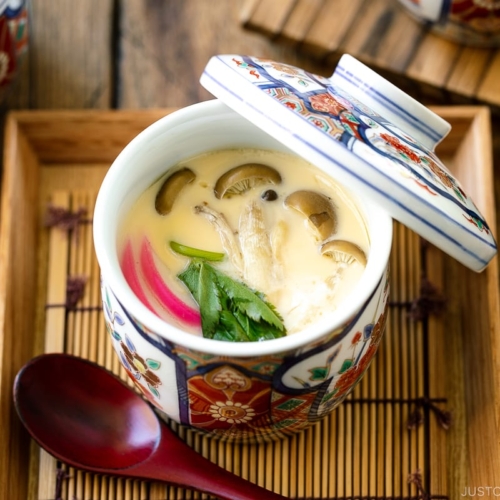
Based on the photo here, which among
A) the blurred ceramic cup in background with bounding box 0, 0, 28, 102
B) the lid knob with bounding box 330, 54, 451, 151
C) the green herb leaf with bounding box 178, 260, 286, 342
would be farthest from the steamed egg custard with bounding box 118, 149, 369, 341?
the blurred ceramic cup in background with bounding box 0, 0, 28, 102

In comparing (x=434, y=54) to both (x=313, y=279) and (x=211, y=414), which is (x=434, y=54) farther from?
(x=211, y=414)

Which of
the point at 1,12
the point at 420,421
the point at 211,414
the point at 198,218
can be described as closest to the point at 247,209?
the point at 198,218

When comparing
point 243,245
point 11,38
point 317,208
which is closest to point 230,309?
point 243,245

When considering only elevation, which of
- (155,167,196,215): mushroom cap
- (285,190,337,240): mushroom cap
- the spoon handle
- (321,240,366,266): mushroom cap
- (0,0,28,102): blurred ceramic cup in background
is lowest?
the spoon handle

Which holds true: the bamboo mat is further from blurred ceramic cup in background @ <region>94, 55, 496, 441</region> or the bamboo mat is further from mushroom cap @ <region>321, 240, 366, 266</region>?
mushroom cap @ <region>321, 240, 366, 266</region>

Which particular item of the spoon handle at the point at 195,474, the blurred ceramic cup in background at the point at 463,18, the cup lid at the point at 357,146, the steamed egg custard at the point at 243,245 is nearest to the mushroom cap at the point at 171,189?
the steamed egg custard at the point at 243,245

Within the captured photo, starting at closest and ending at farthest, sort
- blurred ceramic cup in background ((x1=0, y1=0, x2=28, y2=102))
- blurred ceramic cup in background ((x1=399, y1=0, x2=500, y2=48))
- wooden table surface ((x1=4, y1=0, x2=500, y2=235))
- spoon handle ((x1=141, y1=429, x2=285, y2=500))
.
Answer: spoon handle ((x1=141, y1=429, x2=285, y2=500)) < blurred ceramic cup in background ((x1=0, y1=0, x2=28, y2=102)) < blurred ceramic cup in background ((x1=399, y1=0, x2=500, y2=48)) < wooden table surface ((x1=4, y1=0, x2=500, y2=235))

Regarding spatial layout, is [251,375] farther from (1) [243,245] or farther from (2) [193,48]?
(2) [193,48]
